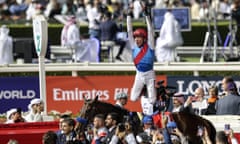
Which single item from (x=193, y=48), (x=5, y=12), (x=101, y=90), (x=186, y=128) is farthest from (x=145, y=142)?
(x=5, y=12)

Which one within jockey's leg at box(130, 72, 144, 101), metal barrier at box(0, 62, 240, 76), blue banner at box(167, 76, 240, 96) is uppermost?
jockey's leg at box(130, 72, 144, 101)

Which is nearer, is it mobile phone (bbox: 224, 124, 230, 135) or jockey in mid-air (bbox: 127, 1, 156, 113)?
mobile phone (bbox: 224, 124, 230, 135)

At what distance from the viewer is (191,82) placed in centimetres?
2577

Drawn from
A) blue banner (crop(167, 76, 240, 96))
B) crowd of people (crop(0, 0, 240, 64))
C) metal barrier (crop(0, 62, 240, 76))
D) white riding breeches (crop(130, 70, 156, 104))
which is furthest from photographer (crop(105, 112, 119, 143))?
crowd of people (crop(0, 0, 240, 64))

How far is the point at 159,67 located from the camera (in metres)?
27.0

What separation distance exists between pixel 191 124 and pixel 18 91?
371 inches

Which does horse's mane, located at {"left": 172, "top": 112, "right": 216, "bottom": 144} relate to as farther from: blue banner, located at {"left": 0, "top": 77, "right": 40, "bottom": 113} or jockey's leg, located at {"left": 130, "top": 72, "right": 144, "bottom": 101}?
blue banner, located at {"left": 0, "top": 77, "right": 40, "bottom": 113}

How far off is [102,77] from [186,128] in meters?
9.21

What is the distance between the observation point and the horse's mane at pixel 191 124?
1683cm

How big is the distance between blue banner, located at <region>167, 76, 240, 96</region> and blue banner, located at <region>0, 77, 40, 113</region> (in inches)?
111

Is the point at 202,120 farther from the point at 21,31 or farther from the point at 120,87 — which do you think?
the point at 21,31

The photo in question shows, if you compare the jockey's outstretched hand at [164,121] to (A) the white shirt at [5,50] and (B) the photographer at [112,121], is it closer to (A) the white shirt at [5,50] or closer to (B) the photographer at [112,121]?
(B) the photographer at [112,121]

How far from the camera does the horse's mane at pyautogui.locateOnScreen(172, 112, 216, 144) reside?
55.2 feet

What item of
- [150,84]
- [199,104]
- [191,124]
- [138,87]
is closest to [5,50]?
[138,87]
